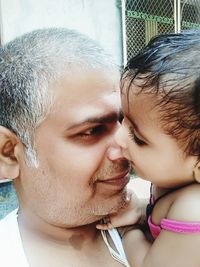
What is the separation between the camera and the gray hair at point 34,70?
158 centimetres

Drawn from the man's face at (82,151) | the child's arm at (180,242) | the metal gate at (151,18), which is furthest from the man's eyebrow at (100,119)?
the metal gate at (151,18)

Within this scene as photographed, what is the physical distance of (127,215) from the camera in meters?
1.59

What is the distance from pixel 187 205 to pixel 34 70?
0.78 m

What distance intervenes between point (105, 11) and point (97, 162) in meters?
5.05

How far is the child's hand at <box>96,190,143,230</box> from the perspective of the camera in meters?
1.58

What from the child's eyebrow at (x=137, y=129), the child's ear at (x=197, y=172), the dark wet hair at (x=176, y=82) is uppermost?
the dark wet hair at (x=176, y=82)

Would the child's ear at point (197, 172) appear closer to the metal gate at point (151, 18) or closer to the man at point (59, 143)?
the man at point (59, 143)

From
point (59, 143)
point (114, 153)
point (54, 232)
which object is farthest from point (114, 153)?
point (54, 232)

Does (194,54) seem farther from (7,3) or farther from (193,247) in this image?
(7,3)

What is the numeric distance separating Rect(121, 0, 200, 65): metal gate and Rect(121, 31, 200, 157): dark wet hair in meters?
5.15

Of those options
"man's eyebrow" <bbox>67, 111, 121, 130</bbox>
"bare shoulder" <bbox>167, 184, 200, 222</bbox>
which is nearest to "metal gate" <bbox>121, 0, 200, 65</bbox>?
"man's eyebrow" <bbox>67, 111, 121, 130</bbox>

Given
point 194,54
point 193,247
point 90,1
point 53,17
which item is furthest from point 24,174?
point 90,1

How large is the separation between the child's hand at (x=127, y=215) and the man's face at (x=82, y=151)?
0.14 ft

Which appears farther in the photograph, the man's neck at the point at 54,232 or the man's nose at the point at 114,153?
the man's neck at the point at 54,232
